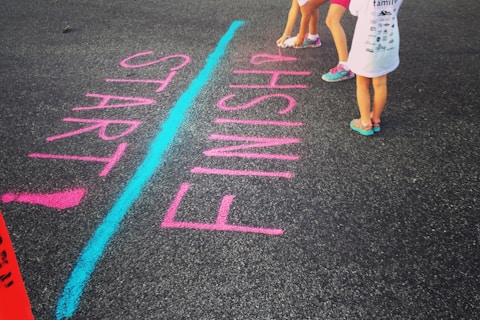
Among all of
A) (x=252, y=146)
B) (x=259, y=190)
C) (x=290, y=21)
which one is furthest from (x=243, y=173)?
(x=290, y=21)

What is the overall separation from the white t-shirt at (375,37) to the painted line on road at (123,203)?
1.53 meters

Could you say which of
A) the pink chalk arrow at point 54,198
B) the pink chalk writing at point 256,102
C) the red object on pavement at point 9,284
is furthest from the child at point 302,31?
the red object on pavement at point 9,284

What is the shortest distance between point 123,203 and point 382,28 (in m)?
2.10

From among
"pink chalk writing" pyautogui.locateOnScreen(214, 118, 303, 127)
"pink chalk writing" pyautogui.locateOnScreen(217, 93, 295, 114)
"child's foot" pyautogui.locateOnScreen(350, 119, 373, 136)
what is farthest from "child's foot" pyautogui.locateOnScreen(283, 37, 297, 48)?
"child's foot" pyautogui.locateOnScreen(350, 119, 373, 136)

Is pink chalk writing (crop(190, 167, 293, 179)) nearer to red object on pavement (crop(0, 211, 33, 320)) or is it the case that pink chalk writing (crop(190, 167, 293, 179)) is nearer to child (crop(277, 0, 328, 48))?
red object on pavement (crop(0, 211, 33, 320))

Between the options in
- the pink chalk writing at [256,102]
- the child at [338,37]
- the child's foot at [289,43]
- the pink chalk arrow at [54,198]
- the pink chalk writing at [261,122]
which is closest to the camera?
the pink chalk arrow at [54,198]

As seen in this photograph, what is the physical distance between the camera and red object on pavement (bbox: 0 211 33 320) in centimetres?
120

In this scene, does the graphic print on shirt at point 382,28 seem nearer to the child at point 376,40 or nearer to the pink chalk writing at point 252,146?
the child at point 376,40

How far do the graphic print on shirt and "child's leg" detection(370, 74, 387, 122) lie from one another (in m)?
0.24

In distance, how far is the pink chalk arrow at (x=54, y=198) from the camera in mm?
2635

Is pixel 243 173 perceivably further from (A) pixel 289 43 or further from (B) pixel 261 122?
(A) pixel 289 43

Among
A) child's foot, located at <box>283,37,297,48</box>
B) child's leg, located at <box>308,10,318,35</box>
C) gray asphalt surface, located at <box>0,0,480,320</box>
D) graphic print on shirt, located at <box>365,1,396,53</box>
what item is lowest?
gray asphalt surface, located at <box>0,0,480,320</box>

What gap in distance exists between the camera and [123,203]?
264 centimetres

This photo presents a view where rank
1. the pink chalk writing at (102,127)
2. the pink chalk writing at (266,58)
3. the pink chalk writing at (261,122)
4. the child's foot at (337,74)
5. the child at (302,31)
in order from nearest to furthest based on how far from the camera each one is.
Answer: the pink chalk writing at (102,127)
the pink chalk writing at (261,122)
the child's foot at (337,74)
the pink chalk writing at (266,58)
the child at (302,31)
